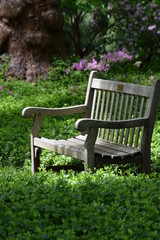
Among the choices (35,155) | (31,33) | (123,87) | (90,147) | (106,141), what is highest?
(123,87)

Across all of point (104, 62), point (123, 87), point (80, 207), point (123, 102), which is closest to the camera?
point (80, 207)

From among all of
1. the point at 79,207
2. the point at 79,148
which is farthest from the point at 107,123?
the point at 79,207

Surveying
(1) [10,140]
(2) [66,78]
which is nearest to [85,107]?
(1) [10,140]

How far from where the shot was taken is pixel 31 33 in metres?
11.3

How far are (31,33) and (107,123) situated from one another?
7.05 metres

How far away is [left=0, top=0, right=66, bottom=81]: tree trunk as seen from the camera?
36.9 ft

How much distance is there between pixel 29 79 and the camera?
11.1m

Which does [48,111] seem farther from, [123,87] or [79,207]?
[79,207]

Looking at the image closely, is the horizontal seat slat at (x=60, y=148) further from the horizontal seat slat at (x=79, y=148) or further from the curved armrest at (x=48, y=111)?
the curved armrest at (x=48, y=111)

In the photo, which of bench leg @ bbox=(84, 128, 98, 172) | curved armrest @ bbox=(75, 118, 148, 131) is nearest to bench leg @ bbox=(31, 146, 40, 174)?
bench leg @ bbox=(84, 128, 98, 172)

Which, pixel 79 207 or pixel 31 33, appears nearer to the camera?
pixel 79 207

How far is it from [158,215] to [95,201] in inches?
17.9

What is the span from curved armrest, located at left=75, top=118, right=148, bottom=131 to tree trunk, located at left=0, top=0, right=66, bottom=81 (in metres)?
6.53

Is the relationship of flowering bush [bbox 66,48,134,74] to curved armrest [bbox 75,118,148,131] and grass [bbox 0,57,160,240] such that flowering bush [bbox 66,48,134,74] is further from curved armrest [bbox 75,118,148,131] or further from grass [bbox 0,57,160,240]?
grass [bbox 0,57,160,240]
